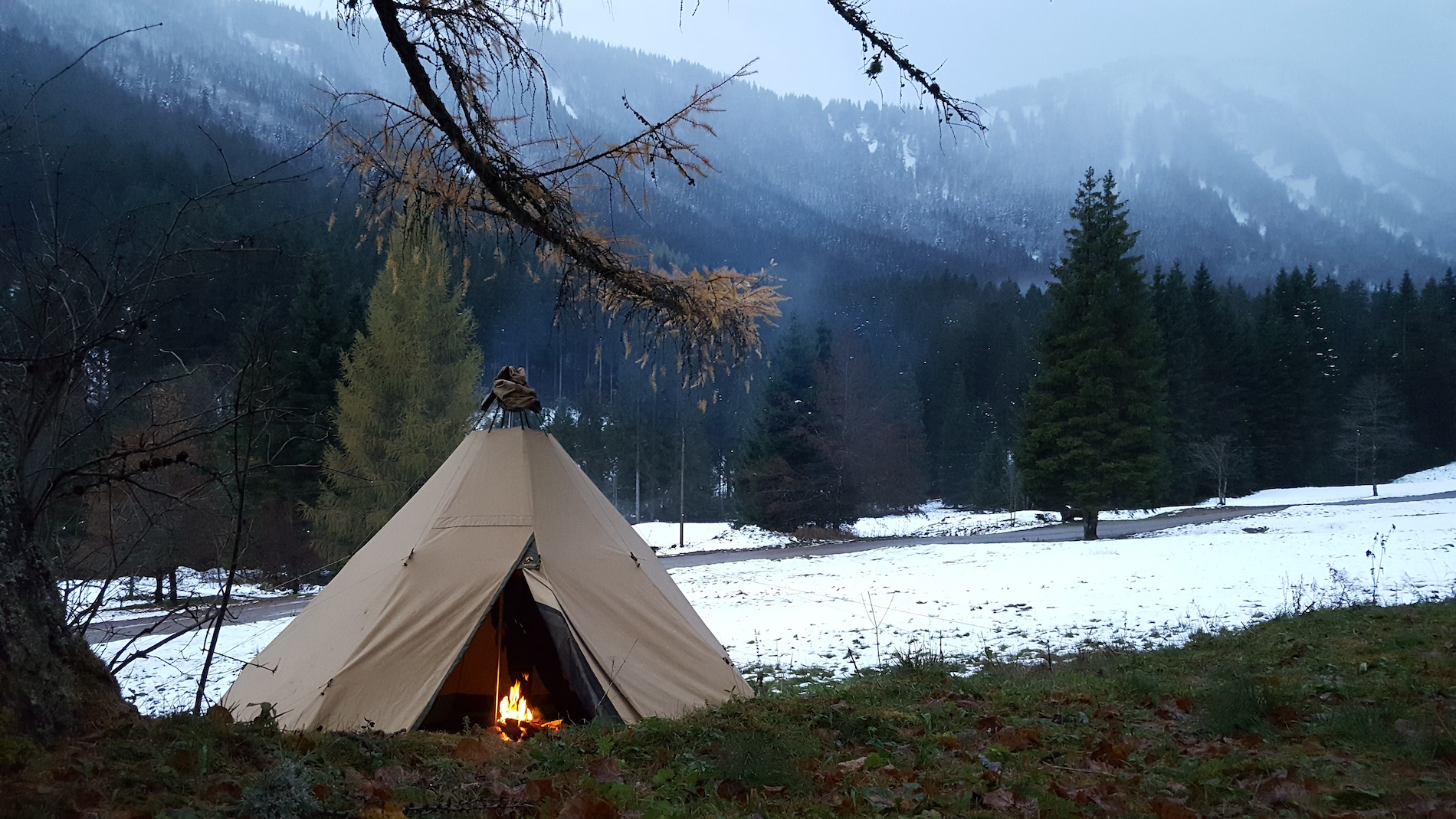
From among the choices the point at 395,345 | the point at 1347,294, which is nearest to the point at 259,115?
the point at 395,345

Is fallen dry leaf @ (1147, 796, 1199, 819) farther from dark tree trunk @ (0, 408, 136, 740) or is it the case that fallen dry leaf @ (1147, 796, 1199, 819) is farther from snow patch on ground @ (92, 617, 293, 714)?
snow patch on ground @ (92, 617, 293, 714)

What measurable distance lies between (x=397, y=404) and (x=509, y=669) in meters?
16.2

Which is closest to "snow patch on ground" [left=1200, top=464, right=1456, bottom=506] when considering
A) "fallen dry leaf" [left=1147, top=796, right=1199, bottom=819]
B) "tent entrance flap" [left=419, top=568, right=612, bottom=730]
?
"tent entrance flap" [left=419, top=568, right=612, bottom=730]

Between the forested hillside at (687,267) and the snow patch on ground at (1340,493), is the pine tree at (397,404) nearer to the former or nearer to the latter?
the forested hillside at (687,267)

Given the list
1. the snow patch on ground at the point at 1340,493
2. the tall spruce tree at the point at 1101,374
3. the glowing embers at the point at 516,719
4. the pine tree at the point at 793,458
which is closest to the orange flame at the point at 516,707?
the glowing embers at the point at 516,719

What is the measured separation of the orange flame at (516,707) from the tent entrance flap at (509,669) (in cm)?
4

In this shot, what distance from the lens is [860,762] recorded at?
362 centimetres

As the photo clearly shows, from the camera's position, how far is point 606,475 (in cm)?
4719

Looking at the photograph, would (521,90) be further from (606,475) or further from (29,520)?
(606,475)

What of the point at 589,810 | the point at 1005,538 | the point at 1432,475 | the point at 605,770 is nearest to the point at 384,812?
the point at 589,810

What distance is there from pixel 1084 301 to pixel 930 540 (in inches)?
347

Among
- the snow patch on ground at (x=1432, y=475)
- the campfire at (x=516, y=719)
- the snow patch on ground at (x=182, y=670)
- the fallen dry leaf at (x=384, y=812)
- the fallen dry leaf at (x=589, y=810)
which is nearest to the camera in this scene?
the fallen dry leaf at (x=384, y=812)

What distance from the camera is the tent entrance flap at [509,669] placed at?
6.65m

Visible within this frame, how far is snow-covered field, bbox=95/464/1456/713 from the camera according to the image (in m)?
11.4
